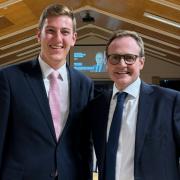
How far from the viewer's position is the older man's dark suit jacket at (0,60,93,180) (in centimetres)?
184

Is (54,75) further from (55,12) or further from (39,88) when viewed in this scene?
(55,12)

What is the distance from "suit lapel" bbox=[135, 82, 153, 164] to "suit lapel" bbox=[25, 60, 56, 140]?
0.39 meters

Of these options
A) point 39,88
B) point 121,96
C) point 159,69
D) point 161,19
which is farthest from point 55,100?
point 159,69

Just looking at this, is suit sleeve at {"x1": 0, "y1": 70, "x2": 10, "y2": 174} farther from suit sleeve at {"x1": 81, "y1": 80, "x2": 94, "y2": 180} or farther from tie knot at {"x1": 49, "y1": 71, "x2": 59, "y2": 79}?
suit sleeve at {"x1": 81, "y1": 80, "x2": 94, "y2": 180}

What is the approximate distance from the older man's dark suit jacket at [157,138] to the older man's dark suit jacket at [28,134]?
195 mm

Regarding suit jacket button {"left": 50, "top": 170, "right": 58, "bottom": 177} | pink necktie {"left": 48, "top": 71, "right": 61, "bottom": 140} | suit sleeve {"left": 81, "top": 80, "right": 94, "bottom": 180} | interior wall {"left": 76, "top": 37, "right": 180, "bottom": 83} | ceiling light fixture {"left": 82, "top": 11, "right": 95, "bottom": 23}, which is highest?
ceiling light fixture {"left": 82, "top": 11, "right": 95, "bottom": 23}

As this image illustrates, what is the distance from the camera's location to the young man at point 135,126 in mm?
1799

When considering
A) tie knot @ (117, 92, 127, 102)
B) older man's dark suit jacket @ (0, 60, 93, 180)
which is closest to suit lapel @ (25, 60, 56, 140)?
older man's dark suit jacket @ (0, 60, 93, 180)

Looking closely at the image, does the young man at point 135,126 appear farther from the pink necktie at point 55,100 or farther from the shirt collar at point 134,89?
the pink necktie at point 55,100

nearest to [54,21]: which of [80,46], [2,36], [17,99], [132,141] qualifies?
[17,99]

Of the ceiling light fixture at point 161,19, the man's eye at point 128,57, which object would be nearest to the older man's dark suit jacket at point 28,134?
the man's eye at point 128,57

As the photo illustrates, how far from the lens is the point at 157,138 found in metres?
1.80

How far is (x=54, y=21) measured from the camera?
1900 millimetres

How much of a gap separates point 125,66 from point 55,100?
37cm
